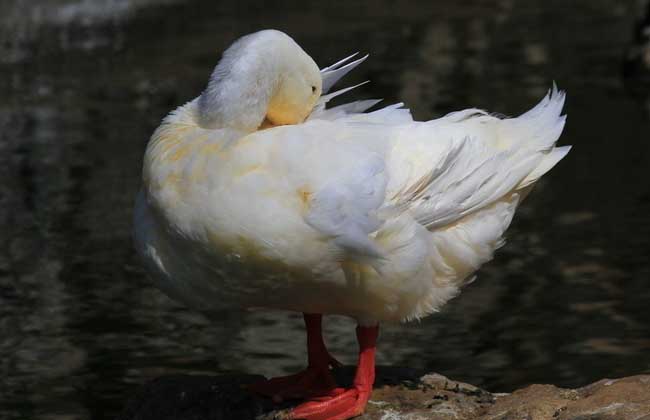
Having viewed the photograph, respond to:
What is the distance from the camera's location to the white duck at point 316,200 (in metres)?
5.33

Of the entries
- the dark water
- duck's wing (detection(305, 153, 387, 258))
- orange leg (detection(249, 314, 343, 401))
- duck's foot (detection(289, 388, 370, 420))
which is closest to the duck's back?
duck's wing (detection(305, 153, 387, 258))

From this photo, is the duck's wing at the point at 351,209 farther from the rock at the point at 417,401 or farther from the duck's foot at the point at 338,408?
the rock at the point at 417,401

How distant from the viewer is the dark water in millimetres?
7926

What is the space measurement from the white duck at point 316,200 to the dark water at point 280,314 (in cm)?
187

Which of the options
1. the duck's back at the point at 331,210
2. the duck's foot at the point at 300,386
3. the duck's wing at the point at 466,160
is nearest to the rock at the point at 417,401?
the duck's foot at the point at 300,386

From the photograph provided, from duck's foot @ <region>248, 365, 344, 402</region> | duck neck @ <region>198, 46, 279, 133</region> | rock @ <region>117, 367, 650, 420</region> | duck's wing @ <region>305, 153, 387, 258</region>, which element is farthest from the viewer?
duck's foot @ <region>248, 365, 344, 402</region>

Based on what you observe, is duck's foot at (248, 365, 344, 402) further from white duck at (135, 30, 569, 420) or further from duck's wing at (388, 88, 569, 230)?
duck's wing at (388, 88, 569, 230)

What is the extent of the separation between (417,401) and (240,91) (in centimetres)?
161

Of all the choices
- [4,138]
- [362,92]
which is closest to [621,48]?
[362,92]

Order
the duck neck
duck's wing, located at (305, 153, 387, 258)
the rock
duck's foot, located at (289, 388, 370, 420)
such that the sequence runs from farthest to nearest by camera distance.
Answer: duck's foot, located at (289, 388, 370, 420) < the duck neck < the rock < duck's wing, located at (305, 153, 387, 258)

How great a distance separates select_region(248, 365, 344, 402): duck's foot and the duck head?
1.22 meters

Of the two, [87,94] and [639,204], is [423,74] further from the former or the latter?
[639,204]

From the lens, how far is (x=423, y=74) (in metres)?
15.5

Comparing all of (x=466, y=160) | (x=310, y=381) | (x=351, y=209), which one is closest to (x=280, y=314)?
(x=310, y=381)
